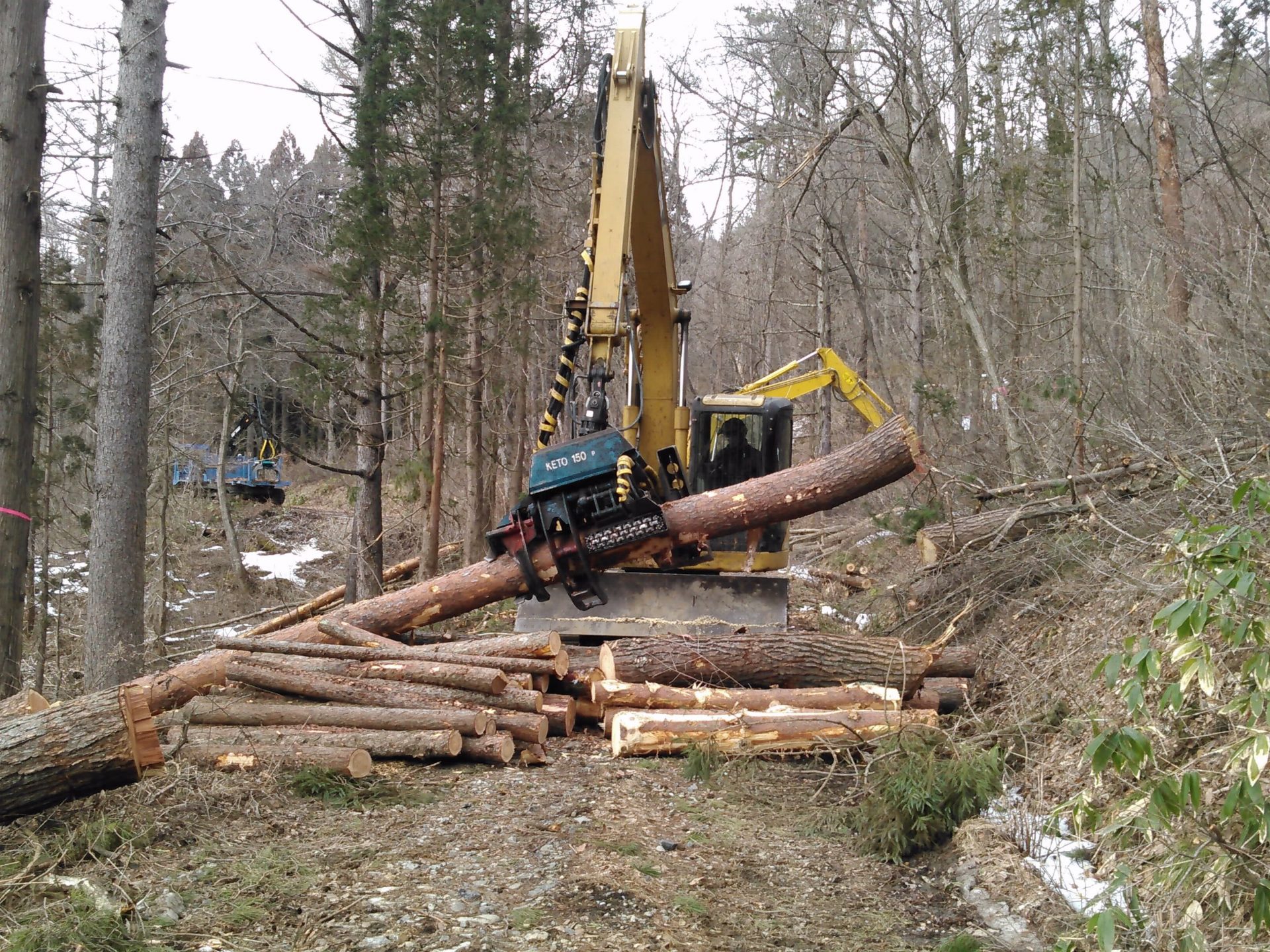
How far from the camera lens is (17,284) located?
26.4 feet

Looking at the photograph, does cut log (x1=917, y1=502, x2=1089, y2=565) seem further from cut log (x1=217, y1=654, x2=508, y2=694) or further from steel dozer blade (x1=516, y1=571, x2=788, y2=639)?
cut log (x1=217, y1=654, x2=508, y2=694)

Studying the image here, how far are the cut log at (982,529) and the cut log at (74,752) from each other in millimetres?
6993

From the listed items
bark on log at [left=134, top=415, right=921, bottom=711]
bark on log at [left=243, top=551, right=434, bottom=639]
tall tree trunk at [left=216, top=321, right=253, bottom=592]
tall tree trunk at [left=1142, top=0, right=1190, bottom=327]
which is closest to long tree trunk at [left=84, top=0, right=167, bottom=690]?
bark on log at [left=243, top=551, right=434, bottom=639]

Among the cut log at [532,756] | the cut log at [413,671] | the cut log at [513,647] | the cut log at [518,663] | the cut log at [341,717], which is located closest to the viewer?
the cut log at [341,717]

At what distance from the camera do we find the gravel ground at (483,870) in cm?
413

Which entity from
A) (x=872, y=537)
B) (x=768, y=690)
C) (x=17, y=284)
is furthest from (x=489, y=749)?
(x=872, y=537)

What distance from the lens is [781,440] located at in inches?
442

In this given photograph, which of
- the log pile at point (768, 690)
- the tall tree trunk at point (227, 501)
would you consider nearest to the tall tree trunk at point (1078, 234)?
the log pile at point (768, 690)

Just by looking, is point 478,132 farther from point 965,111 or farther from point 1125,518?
point 1125,518

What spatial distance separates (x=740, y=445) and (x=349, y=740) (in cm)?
600

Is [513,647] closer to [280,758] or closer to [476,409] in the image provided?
[280,758]

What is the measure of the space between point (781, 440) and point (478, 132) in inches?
230

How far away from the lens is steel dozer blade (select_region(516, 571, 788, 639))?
353 inches

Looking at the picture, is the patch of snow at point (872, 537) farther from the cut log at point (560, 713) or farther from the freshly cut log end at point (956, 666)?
the cut log at point (560, 713)
